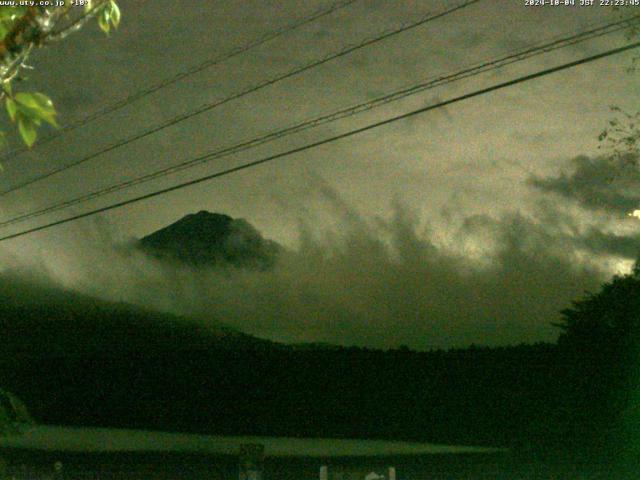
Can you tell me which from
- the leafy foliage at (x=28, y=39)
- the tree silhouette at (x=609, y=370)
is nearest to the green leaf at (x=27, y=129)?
the leafy foliage at (x=28, y=39)

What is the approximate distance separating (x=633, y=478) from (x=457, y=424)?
8.84 metres

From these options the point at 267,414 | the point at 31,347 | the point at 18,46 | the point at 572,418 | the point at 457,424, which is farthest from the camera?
the point at 31,347

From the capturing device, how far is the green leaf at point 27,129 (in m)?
2.79

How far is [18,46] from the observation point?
315 centimetres

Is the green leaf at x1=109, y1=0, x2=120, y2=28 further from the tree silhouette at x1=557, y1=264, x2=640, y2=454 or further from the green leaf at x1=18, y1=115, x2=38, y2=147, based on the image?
the tree silhouette at x1=557, y1=264, x2=640, y2=454

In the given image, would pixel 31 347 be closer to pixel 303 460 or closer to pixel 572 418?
pixel 303 460

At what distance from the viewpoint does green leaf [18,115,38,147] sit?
110 inches

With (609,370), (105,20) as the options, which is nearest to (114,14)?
(105,20)

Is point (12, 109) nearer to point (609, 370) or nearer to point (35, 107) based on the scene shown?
point (35, 107)

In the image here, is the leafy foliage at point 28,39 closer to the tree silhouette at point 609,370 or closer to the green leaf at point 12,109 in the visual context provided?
the green leaf at point 12,109

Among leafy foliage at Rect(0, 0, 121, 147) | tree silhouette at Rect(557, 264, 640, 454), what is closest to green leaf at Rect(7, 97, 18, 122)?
leafy foliage at Rect(0, 0, 121, 147)

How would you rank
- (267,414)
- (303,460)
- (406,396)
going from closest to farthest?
1. (303,460)
2. (406,396)
3. (267,414)

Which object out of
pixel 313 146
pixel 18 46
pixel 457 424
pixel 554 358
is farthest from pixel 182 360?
pixel 18 46

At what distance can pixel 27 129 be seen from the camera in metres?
2.82
